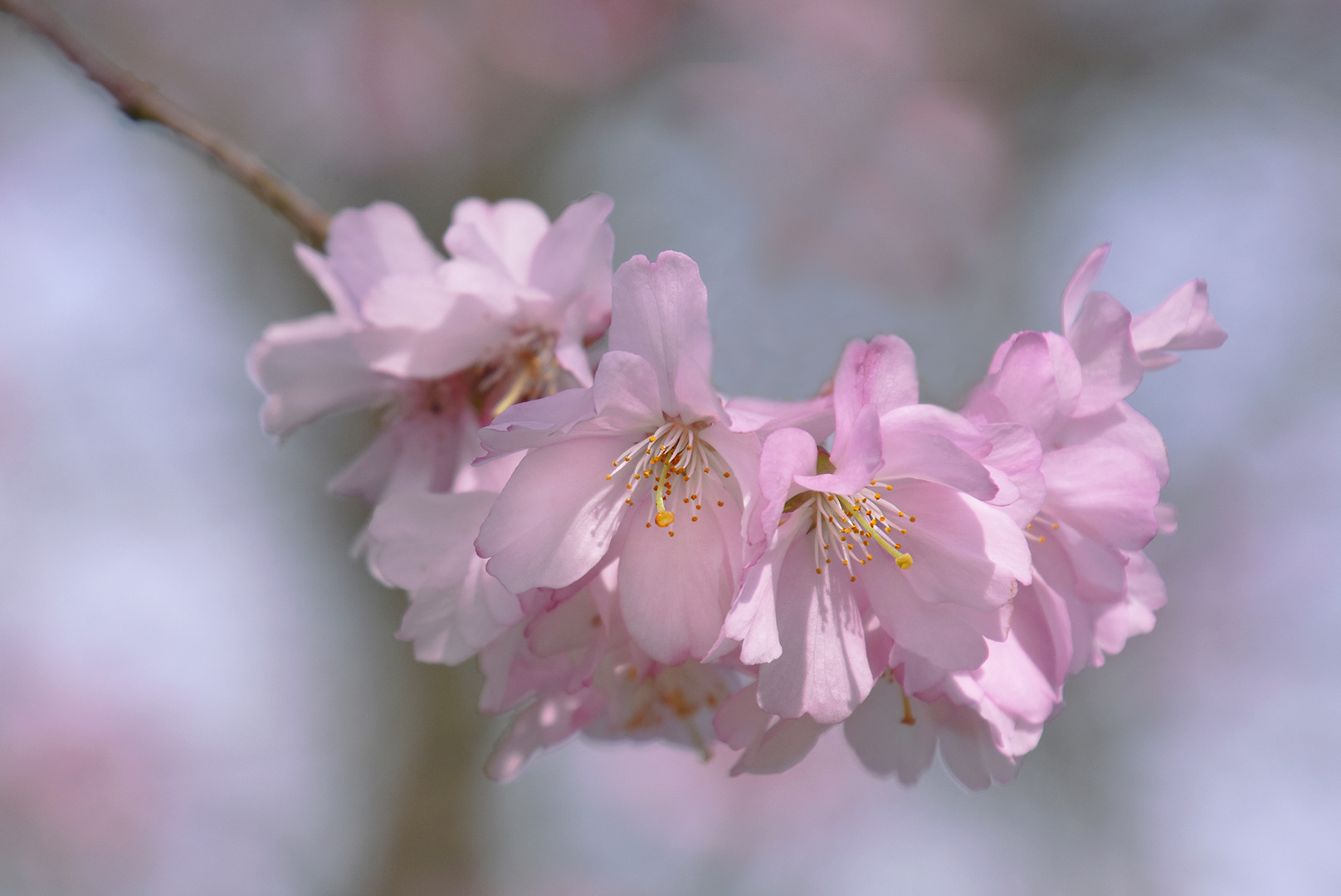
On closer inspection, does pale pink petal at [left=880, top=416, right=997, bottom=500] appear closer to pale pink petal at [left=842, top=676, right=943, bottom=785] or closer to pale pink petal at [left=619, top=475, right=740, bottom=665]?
pale pink petal at [left=619, top=475, right=740, bottom=665]

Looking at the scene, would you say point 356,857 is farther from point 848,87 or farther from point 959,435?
point 848,87

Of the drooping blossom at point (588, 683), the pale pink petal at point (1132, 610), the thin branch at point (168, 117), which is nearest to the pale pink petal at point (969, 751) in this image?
the pale pink petal at point (1132, 610)

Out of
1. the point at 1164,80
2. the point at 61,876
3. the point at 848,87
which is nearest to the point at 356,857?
the point at 61,876

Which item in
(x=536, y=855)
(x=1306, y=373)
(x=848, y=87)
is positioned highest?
(x=848, y=87)

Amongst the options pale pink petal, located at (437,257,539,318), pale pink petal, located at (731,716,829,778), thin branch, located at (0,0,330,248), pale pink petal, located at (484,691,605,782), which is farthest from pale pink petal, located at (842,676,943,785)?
thin branch, located at (0,0,330,248)

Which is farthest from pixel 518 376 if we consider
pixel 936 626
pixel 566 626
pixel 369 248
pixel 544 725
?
pixel 936 626
